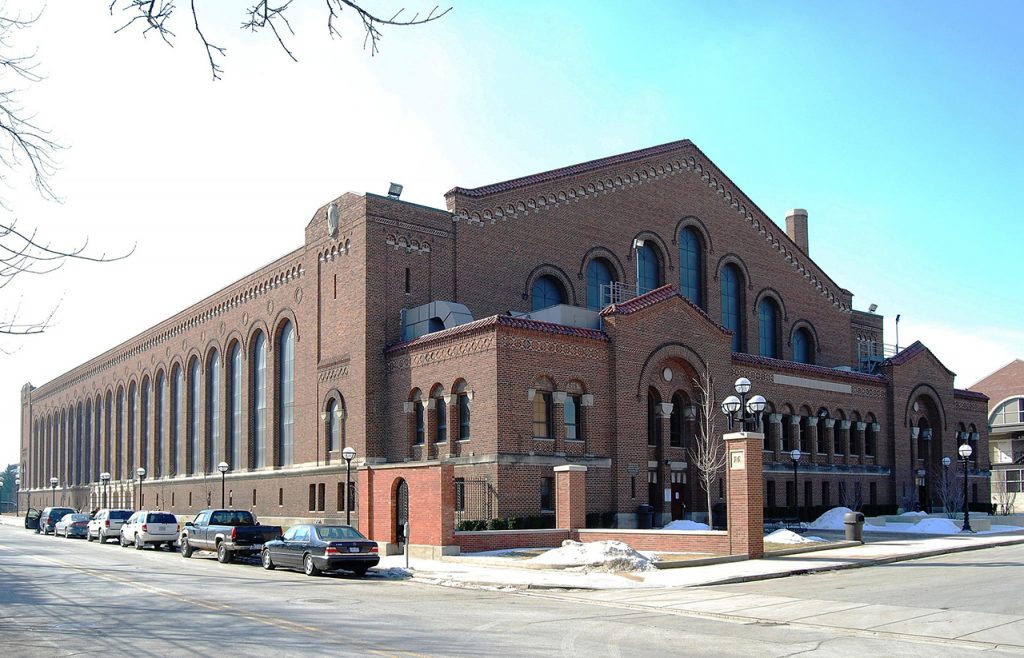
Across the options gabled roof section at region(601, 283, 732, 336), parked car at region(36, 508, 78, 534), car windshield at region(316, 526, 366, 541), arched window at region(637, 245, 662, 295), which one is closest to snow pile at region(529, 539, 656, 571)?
car windshield at region(316, 526, 366, 541)

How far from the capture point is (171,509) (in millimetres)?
63094

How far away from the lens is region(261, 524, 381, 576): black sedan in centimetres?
2598

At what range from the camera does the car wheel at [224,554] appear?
31.8 metres

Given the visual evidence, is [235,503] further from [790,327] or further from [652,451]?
[790,327]

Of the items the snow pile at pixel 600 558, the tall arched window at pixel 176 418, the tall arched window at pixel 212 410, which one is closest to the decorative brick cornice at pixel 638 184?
the snow pile at pixel 600 558

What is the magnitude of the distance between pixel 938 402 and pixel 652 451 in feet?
75.2

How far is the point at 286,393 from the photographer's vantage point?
48.9 metres

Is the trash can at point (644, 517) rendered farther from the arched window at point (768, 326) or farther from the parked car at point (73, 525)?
the parked car at point (73, 525)

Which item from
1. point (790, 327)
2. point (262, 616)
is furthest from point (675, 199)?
point (262, 616)

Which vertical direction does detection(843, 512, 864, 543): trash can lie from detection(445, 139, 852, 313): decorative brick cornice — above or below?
below

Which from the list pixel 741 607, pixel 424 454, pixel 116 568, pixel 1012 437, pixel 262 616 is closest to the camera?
pixel 262 616

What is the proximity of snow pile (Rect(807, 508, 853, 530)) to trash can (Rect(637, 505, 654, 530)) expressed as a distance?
9.17 meters

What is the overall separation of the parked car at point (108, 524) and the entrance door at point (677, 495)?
26.3 meters

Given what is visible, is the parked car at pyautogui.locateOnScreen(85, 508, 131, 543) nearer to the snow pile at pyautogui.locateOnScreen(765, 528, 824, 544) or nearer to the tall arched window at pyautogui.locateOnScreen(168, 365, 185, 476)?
the tall arched window at pyautogui.locateOnScreen(168, 365, 185, 476)
